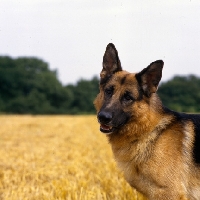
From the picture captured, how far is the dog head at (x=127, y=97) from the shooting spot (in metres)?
4.46

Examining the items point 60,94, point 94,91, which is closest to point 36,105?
point 60,94

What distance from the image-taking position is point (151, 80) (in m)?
4.54

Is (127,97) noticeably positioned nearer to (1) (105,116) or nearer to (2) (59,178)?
(1) (105,116)

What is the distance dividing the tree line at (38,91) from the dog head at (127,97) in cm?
4347

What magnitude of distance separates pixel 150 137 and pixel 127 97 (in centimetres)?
63

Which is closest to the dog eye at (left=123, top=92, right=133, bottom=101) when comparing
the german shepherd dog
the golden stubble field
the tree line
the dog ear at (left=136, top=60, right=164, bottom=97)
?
the german shepherd dog

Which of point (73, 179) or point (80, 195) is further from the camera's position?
point (73, 179)

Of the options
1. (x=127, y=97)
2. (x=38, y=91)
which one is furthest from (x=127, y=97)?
(x=38, y=91)

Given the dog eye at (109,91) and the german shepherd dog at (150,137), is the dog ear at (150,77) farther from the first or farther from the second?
the dog eye at (109,91)

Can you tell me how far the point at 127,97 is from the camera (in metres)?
4.60

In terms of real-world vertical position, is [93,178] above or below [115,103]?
below

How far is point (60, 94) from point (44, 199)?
49.2 m

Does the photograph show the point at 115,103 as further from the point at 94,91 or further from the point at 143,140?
the point at 94,91

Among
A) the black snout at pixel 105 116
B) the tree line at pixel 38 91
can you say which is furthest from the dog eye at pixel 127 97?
the tree line at pixel 38 91
